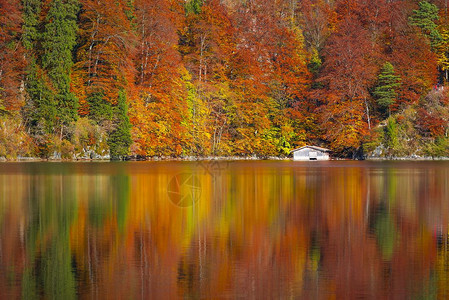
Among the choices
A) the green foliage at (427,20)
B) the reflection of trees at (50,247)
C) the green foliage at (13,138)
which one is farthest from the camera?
the green foliage at (427,20)

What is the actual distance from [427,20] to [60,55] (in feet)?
141

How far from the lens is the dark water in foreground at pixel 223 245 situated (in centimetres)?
1070

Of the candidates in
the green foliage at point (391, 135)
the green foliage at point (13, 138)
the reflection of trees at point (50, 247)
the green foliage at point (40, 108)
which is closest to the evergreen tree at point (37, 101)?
the green foliage at point (40, 108)

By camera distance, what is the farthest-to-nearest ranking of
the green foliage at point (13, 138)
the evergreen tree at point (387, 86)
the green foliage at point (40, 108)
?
the evergreen tree at point (387, 86), the green foliage at point (40, 108), the green foliage at point (13, 138)

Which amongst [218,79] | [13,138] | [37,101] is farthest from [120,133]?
[218,79]

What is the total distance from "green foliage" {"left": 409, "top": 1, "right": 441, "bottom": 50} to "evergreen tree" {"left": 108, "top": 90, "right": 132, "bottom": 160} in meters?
36.0

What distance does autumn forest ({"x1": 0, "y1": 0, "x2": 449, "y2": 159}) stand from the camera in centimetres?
6216

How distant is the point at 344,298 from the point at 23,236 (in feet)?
26.9

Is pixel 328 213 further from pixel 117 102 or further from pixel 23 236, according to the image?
pixel 117 102

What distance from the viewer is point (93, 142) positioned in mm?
63656

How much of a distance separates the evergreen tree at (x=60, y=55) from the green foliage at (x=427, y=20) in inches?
1576

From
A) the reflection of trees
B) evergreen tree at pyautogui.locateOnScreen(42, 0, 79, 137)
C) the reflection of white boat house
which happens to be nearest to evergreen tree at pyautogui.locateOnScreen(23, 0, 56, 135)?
evergreen tree at pyautogui.locateOnScreen(42, 0, 79, 137)

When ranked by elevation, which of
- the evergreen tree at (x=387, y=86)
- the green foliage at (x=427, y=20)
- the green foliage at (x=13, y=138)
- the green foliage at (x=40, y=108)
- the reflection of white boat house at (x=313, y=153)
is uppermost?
the green foliage at (x=427, y=20)

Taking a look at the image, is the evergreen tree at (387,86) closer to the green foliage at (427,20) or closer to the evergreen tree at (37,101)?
the green foliage at (427,20)
